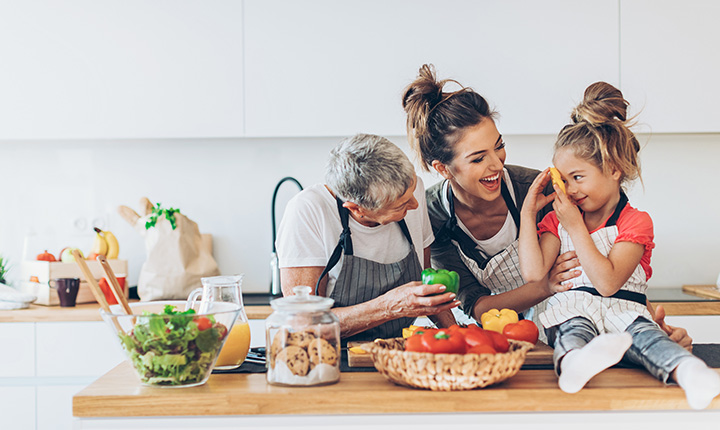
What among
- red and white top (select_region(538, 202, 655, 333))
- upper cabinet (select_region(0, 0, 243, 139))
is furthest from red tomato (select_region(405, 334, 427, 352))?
upper cabinet (select_region(0, 0, 243, 139))

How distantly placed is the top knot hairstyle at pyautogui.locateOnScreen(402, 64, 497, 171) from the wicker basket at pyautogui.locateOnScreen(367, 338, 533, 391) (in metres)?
0.84

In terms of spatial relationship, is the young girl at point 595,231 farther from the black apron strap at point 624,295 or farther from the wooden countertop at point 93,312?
the wooden countertop at point 93,312

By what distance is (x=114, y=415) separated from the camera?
1.16 m

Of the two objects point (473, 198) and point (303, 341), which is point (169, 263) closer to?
point (473, 198)

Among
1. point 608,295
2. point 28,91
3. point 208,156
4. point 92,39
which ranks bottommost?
point 608,295

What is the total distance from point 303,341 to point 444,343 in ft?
0.81

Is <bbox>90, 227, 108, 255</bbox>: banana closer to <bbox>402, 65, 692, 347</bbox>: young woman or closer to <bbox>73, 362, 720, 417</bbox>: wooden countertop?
<bbox>402, 65, 692, 347</bbox>: young woman

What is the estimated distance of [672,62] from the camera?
2.73 m

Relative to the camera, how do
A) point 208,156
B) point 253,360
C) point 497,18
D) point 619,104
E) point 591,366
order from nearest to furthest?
point 591,366, point 253,360, point 619,104, point 497,18, point 208,156

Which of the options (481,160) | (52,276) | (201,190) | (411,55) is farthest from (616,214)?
(52,276)

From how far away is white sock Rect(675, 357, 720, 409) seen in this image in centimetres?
112

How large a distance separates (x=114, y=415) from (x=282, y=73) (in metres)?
1.84

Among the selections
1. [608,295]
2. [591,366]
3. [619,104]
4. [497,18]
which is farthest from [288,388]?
[497,18]

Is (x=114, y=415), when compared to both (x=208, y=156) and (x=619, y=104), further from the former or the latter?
(x=208, y=156)
